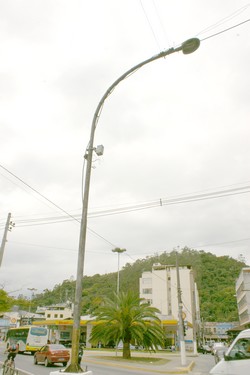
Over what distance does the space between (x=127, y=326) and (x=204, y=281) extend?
83.1m

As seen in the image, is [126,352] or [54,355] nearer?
[54,355]

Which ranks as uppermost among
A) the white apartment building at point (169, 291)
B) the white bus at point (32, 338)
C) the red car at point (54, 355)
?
the white apartment building at point (169, 291)

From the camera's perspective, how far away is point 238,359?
8.41 metres

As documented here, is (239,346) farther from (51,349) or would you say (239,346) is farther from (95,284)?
(95,284)

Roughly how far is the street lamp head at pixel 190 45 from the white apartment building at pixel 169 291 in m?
64.6

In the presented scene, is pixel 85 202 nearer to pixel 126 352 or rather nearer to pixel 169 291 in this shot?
pixel 126 352

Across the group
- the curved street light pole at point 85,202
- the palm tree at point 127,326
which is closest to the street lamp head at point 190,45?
the curved street light pole at point 85,202

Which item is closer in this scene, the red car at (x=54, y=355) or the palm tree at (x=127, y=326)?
the red car at (x=54, y=355)

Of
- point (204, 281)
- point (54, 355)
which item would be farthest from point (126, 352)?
point (204, 281)

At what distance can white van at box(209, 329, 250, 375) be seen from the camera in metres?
8.21

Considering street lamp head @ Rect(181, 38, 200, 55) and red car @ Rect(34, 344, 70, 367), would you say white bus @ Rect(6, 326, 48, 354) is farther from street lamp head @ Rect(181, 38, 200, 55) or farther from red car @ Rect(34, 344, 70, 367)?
street lamp head @ Rect(181, 38, 200, 55)

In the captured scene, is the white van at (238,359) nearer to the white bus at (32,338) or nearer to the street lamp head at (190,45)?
the street lamp head at (190,45)

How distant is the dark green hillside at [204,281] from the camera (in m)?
96.1

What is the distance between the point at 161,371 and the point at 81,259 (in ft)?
44.8
